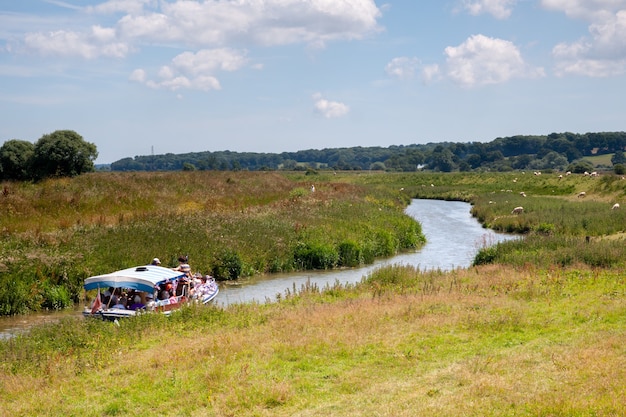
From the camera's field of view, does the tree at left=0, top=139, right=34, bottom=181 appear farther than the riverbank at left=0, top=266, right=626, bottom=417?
Yes

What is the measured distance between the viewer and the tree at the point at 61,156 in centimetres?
4341

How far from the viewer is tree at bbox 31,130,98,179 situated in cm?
4341

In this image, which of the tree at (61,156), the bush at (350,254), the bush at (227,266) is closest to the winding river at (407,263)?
the bush at (227,266)

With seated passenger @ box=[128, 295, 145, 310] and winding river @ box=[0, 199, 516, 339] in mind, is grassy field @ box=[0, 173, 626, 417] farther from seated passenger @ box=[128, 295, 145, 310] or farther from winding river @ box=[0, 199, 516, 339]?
winding river @ box=[0, 199, 516, 339]

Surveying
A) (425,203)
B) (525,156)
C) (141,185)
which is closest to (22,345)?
(141,185)

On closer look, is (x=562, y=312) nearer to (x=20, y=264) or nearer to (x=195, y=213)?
(x=20, y=264)

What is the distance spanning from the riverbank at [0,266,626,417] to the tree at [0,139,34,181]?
3375 centimetres

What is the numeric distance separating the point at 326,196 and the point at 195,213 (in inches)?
654

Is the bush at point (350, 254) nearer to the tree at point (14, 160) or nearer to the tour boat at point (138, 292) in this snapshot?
the tour boat at point (138, 292)

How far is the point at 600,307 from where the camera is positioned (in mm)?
15539

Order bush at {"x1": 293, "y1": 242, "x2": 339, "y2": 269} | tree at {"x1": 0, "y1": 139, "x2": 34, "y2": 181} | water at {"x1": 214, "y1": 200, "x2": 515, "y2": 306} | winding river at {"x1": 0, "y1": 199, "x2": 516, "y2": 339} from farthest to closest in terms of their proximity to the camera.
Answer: tree at {"x1": 0, "y1": 139, "x2": 34, "y2": 181} < bush at {"x1": 293, "y1": 242, "x2": 339, "y2": 269} < water at {"x1": 214, "y1": 200, "x2": 515, "y2": 306} < winding river at {"x1": 0, "y1": 199, "x2": 516, "y2": 339}

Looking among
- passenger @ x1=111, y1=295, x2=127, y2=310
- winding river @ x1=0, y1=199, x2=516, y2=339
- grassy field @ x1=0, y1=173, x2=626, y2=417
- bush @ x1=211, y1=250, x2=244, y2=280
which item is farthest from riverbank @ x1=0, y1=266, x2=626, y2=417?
bush @ x1=211, y1=250, x2=244, y2=280

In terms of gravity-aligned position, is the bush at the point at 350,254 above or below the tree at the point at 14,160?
below

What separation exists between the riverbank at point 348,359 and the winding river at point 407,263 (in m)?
4.73
